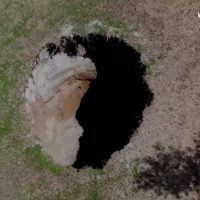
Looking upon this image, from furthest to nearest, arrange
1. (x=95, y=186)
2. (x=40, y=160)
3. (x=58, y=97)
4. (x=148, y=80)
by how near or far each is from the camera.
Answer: (x=58, y=97), (x=148, y=80), (x=40, y=160), (x=95, y=186)

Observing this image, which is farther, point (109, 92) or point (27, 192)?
point (109, 92)

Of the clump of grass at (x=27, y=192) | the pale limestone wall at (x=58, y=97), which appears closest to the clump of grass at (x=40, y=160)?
the pale limestone wall at (x=58, y=97)

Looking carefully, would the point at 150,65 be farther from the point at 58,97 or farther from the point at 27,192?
the point at 27,192

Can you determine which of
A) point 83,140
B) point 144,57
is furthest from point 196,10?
point 83,140

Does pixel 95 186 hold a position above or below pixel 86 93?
below

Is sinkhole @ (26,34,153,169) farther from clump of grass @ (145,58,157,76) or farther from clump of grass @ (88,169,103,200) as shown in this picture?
clump of grass @ (88,169,103,200)

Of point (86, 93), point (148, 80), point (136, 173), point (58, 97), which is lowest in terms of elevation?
point (136, 173)

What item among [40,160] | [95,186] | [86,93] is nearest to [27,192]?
[40,160]

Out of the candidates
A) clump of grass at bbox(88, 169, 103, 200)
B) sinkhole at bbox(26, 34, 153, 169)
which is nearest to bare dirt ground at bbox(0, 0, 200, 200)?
clump of grass at bbox(88, 169, 103, 200)
